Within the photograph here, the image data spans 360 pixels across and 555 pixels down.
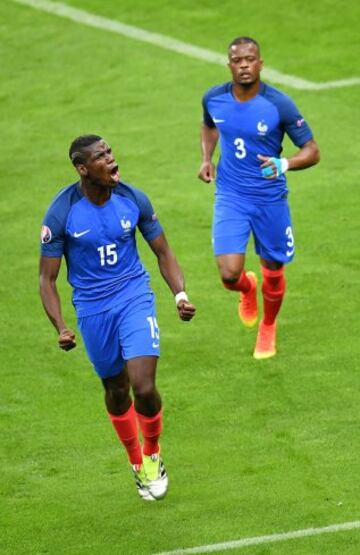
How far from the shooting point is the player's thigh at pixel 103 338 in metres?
12.8

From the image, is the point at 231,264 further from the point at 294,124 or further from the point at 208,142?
the point at 294,124

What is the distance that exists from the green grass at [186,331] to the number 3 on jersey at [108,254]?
1996 millimetres

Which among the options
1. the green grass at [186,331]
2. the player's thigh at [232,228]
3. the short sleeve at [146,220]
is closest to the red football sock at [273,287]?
the player's thigh at [232,228]

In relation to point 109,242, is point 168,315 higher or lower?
lower

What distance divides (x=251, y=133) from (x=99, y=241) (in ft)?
11.2

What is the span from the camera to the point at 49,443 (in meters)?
14.5

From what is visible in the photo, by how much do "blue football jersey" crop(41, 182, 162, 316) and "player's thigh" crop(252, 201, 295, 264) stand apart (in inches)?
123

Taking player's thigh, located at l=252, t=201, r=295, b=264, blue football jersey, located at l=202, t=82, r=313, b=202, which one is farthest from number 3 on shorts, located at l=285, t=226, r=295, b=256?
blue football jersey, located at l=202, t=82, r=313, b=202

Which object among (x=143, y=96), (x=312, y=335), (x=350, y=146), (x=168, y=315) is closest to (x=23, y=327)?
(x=168, y=315)

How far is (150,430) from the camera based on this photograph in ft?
42.2

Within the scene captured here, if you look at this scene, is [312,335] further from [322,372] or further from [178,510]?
[178,510]

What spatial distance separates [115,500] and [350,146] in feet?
35.0

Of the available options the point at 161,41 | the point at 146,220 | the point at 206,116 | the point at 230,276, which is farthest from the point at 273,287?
the point at 161,41

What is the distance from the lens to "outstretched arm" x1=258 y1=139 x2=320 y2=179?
1470cm
